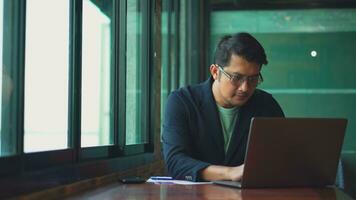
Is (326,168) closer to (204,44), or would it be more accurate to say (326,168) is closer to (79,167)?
(79,167)

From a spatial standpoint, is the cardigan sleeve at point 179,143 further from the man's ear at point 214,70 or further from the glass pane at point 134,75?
the glass pane at point 134,75

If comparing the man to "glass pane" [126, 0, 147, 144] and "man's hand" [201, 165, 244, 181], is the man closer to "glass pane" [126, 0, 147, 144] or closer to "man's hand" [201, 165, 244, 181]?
"man's hand" [201, 165, 244, 181]

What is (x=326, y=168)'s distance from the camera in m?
1.95

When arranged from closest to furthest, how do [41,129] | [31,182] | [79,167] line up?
[31,182]
[41,129]
[79,167]

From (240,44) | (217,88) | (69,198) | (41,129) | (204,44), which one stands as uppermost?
(204,44)

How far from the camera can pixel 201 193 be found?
5.74 feet

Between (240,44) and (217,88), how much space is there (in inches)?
10.0

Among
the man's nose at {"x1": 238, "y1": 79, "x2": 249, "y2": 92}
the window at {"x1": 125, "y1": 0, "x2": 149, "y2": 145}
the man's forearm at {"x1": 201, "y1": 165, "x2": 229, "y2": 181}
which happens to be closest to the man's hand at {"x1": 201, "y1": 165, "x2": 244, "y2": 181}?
the man's forearm at {"x1": 201, "y1": 165, "x2": 229, "y2": 181}

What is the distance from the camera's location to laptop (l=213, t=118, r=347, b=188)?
1.76m

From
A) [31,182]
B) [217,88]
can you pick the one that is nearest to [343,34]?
[217,88]

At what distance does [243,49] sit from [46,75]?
0.79 meters

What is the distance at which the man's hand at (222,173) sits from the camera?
199cm

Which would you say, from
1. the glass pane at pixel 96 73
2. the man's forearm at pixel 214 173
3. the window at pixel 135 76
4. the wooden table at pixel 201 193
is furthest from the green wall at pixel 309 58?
the wooden table at pixel 201 193

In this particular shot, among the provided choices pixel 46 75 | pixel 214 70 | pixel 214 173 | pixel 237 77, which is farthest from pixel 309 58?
pixel 46 75
